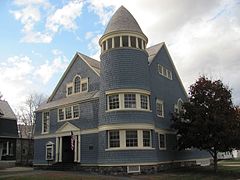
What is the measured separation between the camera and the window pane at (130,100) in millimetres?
26419

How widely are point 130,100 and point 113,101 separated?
4.74ft

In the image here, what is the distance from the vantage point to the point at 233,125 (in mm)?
26688

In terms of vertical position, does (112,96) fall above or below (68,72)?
below

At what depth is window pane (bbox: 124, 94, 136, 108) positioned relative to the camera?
86.7 ft

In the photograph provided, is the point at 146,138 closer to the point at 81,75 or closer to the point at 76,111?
the point at 76,111

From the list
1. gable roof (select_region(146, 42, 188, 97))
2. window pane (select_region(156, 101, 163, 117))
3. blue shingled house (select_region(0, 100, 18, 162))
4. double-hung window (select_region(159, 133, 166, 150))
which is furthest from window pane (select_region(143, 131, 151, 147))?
blue shingled house (select_region(0, 100, 18, 162))

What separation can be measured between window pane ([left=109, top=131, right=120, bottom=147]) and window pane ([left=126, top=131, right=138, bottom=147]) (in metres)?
0.80

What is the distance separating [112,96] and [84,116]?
Result: 14.2 ft

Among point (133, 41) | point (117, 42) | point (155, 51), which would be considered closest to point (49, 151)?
point (117, 42)

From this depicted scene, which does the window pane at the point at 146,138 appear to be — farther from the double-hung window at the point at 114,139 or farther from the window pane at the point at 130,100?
the window pane at the point at 130,100

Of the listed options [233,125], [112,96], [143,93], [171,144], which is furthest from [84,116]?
[233,125]

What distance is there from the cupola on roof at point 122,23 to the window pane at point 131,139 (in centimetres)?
886

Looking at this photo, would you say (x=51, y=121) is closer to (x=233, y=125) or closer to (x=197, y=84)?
(x=197, y=84)

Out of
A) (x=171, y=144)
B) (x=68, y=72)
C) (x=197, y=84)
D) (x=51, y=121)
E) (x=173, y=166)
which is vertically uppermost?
(x=68, y=72)
